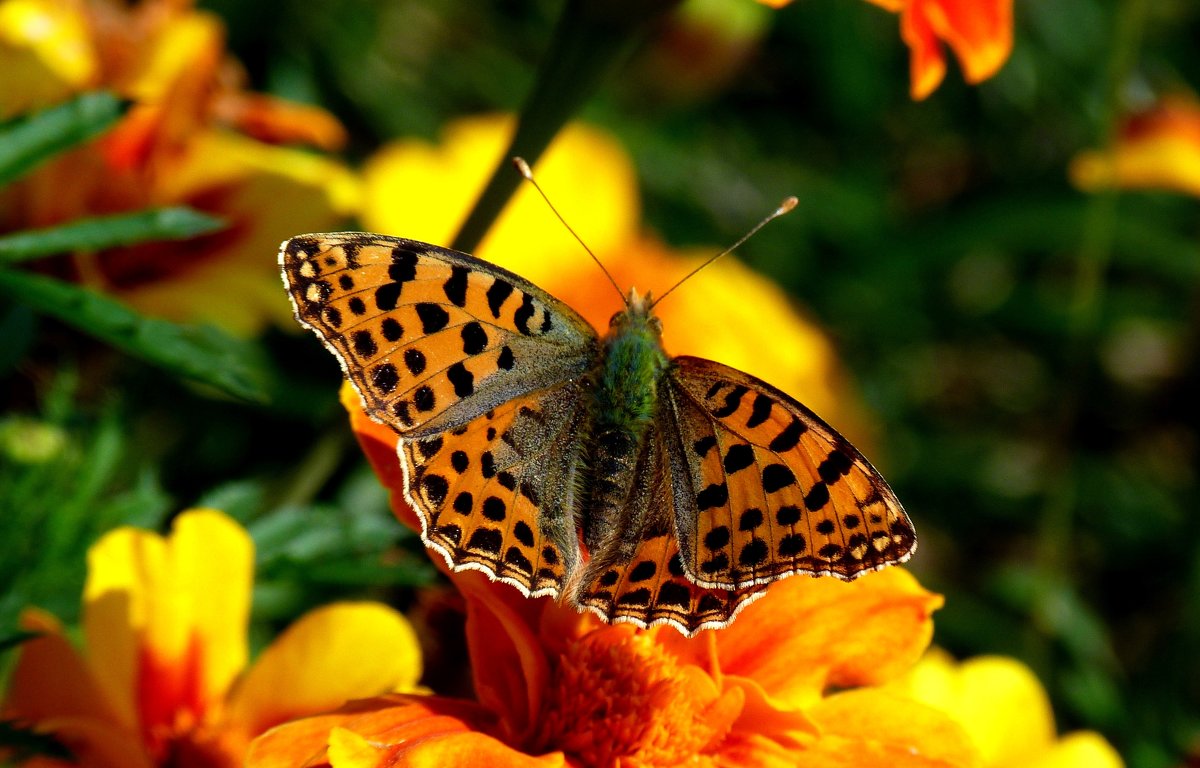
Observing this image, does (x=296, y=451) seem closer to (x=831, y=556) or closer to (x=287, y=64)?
(x=287, y=64)

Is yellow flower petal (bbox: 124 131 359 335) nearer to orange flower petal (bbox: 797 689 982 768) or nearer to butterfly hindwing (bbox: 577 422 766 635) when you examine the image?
butterfly hindwing (bbox: 577 422 766 635)

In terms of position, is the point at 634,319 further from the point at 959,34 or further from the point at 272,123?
the point at 272,123

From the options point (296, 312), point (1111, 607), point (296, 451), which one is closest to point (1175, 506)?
point (1111, 607)

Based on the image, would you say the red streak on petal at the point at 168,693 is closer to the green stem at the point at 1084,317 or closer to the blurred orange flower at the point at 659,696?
the blurred orange flower at the point at 659,696

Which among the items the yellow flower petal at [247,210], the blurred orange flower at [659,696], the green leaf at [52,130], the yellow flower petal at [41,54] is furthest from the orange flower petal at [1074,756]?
the yellow flower petal at [41,54]

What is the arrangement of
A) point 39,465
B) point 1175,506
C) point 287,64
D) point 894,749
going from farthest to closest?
point 1175,506 → point 287,64 → point 39,465 → point 894,749

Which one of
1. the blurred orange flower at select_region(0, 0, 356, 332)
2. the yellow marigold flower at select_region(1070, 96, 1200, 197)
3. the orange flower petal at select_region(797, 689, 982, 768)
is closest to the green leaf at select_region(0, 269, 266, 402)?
the blurred orange flower at select_region(0, 0, 356, 332)
